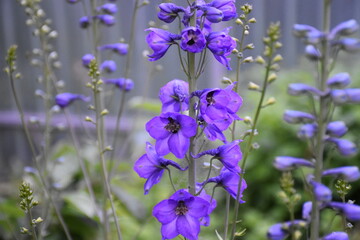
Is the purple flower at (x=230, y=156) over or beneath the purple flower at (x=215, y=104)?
beneath

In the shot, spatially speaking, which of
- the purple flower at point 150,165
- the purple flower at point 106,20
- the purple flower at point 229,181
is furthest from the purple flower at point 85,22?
the purple flower at point 229,181

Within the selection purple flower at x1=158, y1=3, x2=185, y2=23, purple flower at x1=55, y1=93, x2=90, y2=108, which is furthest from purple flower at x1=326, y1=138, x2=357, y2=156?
purple flower at x1=55, y1=93, x2=90, y2=108

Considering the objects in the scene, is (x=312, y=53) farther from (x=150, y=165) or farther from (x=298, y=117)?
(x=150, y=165)

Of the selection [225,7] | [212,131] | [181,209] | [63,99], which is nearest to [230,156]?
[212,131]

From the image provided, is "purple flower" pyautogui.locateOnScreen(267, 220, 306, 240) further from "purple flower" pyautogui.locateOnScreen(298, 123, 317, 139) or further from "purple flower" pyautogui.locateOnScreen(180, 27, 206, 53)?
"purple flower" pyautogui.locateOnScreen(180, 27, 206, 53)

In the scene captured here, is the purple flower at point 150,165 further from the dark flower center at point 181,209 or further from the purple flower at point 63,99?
the purple flower at point 63,99

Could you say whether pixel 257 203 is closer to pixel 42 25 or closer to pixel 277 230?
pixel 42 25
